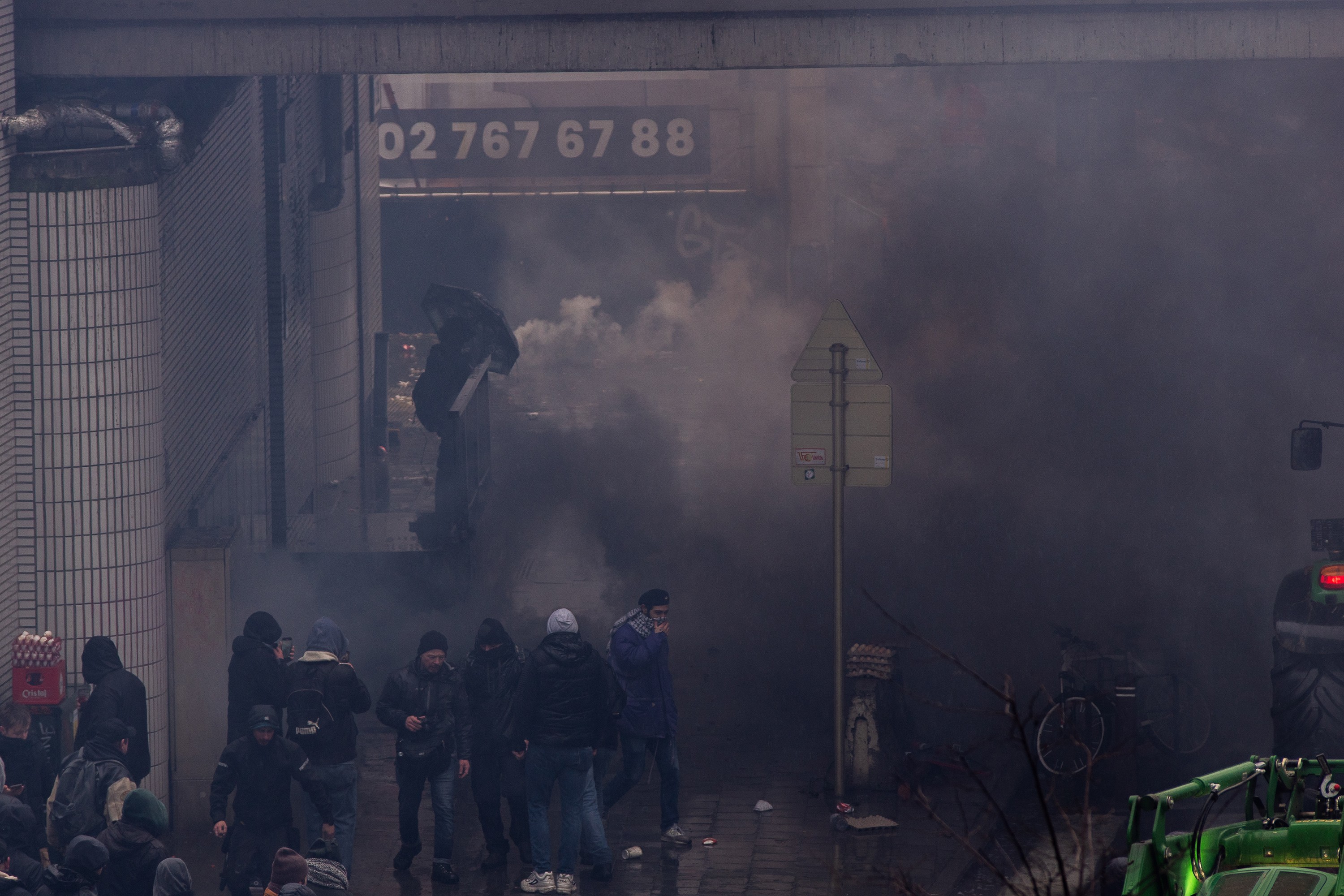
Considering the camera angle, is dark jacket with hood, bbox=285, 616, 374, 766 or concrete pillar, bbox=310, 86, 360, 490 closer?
dark jacket with hood, bbox=285, 616, 374, 766

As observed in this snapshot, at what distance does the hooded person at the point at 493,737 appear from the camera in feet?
30.6

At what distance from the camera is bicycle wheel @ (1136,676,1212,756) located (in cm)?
1091

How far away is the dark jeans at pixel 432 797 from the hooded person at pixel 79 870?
8.10 feet

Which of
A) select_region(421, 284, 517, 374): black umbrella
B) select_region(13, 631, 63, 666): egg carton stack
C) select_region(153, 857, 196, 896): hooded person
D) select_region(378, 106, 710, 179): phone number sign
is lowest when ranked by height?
select_region(153, 857, 196, 896): hooded person

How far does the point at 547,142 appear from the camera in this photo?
2744cm

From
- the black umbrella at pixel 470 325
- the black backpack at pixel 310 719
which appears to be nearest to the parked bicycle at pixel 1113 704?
the black backpack at pixel 310 719

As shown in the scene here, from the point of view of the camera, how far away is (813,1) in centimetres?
1055

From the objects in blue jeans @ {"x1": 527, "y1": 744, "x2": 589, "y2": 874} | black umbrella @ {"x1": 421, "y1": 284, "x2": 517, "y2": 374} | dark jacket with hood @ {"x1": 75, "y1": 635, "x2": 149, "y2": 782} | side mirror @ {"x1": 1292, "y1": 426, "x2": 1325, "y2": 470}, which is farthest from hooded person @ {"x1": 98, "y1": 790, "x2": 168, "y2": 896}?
black umbrella @ {"x1": 421, "y1": 284, "x2": 517, "y2": 374}

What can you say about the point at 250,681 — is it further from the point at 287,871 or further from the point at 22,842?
the point at 287,871

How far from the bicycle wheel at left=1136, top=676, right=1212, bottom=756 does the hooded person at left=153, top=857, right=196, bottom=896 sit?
20.3 feet

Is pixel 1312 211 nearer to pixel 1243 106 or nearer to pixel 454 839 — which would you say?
pixel 1243 106

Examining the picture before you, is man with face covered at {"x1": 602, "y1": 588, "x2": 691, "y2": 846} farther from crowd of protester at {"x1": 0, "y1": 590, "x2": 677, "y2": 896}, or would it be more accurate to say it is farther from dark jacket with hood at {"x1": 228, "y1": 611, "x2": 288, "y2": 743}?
dark jacket with hood at {"x1": 228, "y1": 611, "x2": 288, "y2": 743}

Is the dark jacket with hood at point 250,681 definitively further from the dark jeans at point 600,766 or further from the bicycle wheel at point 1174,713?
the bicycle wheel at point 1174,713

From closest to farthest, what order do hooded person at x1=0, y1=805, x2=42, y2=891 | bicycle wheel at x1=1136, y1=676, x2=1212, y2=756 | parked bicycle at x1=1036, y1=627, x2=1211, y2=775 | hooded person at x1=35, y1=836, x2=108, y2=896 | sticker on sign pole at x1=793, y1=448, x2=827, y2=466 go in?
hooded person at x1=35, y1=836, x2=108, y2=896
hooded person at x1=0, y1=805, x2=42, y2=891
sticker on sign pole at x1=793, y1=448, x2=827, y2=466
parked bicycle at x1=1036, y1=627, x2=1211, y2=775
bicycle wheel at x1=1136, y1=676, x2=1212, y2=756
